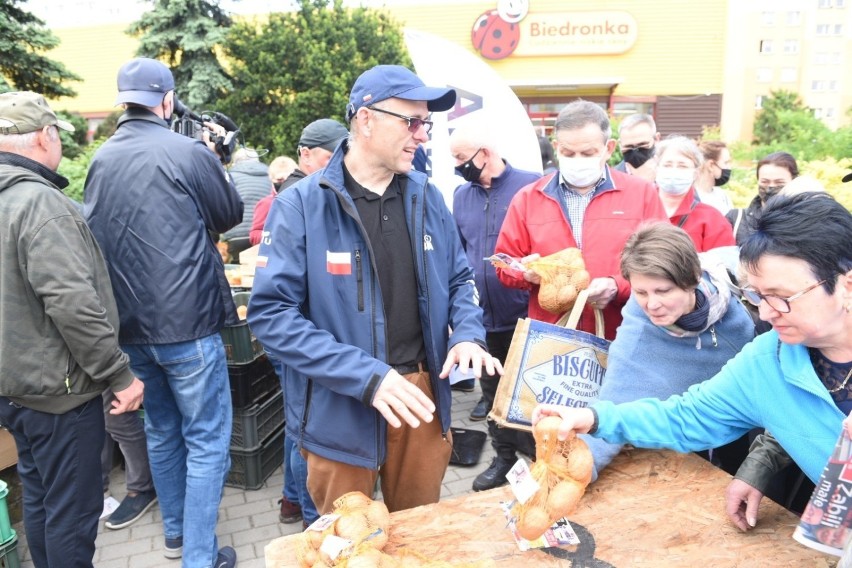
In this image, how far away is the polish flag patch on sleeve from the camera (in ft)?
6.94

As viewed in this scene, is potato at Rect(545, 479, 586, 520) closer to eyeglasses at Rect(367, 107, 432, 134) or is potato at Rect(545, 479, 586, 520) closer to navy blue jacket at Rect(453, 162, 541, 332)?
eyeglasses at Rect(367, 107, 432, 134)

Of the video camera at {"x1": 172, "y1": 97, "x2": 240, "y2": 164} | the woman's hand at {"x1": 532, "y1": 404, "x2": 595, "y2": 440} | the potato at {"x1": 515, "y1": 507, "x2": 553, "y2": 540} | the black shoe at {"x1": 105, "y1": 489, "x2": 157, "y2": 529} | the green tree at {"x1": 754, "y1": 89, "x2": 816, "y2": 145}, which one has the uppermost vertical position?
the green tree at {"x1": 754, "y1": 89, "x2": 816, "y2": 145}

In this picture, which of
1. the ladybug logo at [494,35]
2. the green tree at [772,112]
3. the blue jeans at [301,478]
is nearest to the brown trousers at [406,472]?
→ the blue jeans at [301,478]

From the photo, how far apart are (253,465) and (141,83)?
95.1 inches

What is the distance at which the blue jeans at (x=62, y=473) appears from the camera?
8.00ft

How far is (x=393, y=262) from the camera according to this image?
2.26m

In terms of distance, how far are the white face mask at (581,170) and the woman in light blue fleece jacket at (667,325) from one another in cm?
75

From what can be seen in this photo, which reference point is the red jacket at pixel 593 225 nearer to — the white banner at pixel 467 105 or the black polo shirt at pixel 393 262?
the black polo shirt at pixel 393 262

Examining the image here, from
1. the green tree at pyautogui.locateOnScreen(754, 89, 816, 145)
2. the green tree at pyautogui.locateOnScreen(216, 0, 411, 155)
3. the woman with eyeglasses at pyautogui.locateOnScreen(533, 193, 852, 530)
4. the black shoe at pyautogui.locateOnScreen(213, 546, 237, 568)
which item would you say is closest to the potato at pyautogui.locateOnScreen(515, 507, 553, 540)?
the woman with eyeglasses at pyautogui.locateOnScreen(533, 193, 852, 530)

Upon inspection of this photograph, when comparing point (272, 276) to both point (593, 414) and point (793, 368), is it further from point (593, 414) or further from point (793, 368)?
point (793, 368)

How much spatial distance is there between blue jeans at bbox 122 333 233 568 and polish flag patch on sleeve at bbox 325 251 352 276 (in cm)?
112

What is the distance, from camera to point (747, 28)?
38750mm

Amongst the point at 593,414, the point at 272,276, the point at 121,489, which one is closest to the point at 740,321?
the point at 593,414

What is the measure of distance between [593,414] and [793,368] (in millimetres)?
566
